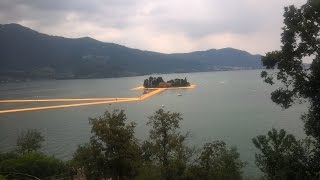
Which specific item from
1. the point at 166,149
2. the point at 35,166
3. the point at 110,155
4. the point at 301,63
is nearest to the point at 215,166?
the point at 166,149

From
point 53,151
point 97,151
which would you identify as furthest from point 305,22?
point 53,151

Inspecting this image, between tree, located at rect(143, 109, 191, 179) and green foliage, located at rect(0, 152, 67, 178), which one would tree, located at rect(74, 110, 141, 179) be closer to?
tree, located at rect(143, 109, 191, 179)

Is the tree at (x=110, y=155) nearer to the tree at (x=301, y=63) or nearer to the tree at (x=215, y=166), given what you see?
the tree at (x=215, y=166)

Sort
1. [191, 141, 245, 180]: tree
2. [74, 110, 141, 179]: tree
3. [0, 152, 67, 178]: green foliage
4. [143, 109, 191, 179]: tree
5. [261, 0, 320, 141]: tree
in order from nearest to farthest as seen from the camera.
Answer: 1. [261, 0, 320, 141]: tree
2. [74, 110, 141, 179]: tree
3. [143, 109, 191, 179]: tree
4. [191, 141, 245, 180]: tree
5. [0, 152, 67, 178]: green foliage

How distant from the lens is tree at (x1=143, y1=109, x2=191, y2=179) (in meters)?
28.9

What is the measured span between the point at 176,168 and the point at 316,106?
12637mm

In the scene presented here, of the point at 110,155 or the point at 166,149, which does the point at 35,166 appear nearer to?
the point at 110,155

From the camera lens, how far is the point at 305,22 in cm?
1822

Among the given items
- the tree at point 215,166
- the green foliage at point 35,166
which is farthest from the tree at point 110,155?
the green foliage at point 35,166

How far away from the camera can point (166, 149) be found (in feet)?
100

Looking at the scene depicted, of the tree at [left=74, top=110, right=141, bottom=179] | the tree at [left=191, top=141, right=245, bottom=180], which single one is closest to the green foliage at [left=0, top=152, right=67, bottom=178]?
the tree at [left=74, top=110, right=141, bottom=179]

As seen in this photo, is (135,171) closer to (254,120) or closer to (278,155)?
(278,155)

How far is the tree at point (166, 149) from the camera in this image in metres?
28.9

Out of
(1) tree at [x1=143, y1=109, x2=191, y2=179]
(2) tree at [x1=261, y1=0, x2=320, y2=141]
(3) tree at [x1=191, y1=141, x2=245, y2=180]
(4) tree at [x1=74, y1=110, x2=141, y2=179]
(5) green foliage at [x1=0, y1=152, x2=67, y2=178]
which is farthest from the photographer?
(5) green foliage at [x1=0, y1=152, x2=67, y2=178]
